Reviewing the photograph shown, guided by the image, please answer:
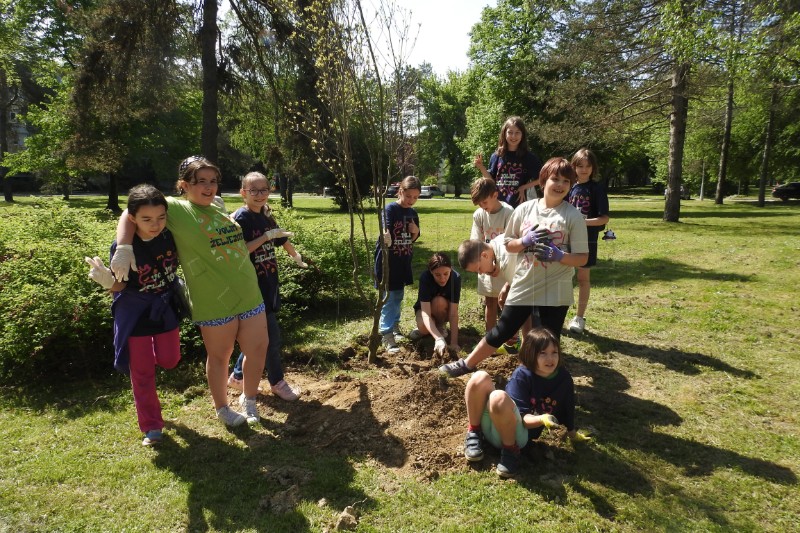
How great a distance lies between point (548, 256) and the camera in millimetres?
3135

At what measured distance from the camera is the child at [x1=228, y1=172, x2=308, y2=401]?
3604 millimetres

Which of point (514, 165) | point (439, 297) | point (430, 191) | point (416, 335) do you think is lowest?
point (416, 335)

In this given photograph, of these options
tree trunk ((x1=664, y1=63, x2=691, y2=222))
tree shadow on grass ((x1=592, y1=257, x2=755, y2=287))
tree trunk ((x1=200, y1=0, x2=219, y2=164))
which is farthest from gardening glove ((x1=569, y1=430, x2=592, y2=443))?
tree trunk ((x1=664, y1=63, x2=691, y2=222))

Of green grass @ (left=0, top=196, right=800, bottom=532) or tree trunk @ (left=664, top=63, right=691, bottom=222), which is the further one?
tree trunk @ (left=664, top=63, right=691, bottom=222)

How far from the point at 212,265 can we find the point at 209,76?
726 cm

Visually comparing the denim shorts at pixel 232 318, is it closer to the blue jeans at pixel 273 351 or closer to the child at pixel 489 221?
the blue jeans at pixel 273 351

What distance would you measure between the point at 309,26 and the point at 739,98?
1179 inches

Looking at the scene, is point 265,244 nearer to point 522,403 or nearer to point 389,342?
point 389,342

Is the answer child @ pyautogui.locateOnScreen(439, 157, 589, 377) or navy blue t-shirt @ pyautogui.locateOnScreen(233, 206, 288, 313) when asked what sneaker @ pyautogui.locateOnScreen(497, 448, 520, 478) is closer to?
child @ pyautogui.locateOnScreen(439, 157, 589, 377)

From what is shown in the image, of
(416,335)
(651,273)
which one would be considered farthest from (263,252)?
(651,273)

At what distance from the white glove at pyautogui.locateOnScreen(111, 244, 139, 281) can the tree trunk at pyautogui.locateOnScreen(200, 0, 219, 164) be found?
268 inches

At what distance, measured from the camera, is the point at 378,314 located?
4398mm

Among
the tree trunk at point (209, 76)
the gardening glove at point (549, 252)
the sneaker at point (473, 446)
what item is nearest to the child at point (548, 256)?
the gardening glove at point (549, 252)

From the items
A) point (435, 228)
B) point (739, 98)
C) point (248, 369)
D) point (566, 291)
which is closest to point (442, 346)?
point (566, 291)
